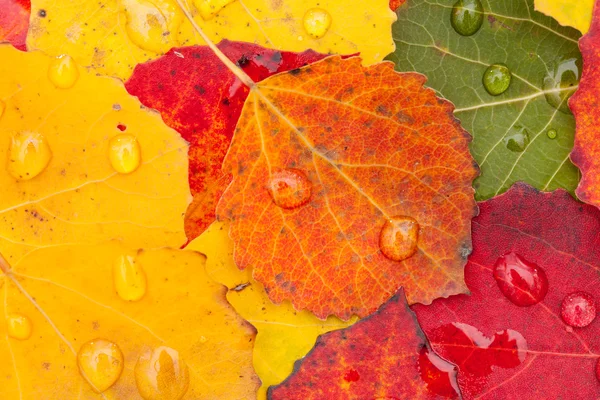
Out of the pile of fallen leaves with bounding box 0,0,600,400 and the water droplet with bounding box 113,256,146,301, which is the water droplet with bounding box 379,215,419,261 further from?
the water droplet with bounding box 113,256,146,301

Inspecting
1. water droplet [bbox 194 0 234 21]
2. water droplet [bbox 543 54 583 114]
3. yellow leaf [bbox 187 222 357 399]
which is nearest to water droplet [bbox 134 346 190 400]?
yellow leaf [bbox 187 222 357 399]

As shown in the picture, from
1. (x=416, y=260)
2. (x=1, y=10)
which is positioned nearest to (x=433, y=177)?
(x=416, y=260)

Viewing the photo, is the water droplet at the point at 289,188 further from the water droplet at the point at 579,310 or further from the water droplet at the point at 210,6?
the water droplet at the point at 579,310

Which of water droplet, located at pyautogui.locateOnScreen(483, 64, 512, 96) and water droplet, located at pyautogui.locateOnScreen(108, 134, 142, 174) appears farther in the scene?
water droplet, located at pyautogui.locateOnScreen(483, 64, 512, 96)

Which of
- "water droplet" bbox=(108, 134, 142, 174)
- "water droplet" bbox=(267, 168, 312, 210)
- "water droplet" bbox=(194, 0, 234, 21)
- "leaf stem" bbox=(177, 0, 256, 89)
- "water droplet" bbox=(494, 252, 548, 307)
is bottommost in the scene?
"water droplet" bbox=(494, 252, 548, 307)

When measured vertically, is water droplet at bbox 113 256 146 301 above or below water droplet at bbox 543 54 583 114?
below

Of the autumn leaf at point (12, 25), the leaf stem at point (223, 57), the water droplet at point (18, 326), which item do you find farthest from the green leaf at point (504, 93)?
the water droplet at point (18, 326)
